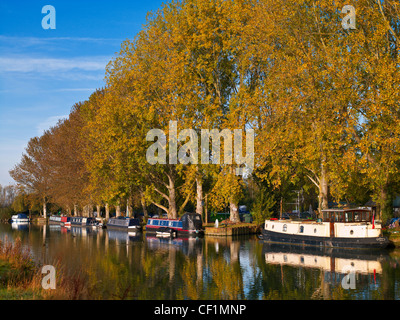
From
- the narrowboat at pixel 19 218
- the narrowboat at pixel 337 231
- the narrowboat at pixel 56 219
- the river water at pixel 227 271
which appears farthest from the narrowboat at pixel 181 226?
the narrowboat at pixel 19 218

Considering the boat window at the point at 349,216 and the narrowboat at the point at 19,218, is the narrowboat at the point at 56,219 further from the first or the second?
the boat window at the point at 349,216

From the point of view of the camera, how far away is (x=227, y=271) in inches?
1141

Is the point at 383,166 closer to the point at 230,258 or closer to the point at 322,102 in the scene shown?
the point at 322,102

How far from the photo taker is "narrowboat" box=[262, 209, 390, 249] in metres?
36.9

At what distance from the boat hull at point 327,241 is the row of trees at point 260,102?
4.24 meters

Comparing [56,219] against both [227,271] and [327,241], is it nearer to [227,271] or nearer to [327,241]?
[327,241]

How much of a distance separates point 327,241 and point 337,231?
1.25 metres

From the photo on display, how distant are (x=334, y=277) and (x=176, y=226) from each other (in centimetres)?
3036

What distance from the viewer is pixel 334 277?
26.5 meters

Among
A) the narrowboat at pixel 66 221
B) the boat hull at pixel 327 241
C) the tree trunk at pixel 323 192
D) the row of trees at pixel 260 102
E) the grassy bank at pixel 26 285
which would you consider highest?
the row of trees at pixel 260 102

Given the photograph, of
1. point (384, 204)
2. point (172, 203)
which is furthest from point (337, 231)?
point (172, 203)

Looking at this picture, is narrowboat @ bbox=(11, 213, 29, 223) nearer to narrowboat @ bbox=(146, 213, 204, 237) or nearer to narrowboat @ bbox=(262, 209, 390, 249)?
narrowboat @ bbox=(146, 213, 204, 237)

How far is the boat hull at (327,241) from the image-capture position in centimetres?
3638

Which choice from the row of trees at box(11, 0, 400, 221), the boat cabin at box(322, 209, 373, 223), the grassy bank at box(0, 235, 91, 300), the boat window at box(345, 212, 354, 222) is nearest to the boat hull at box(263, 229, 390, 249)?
the boat cabin at box(322, 209, 373, 223)
